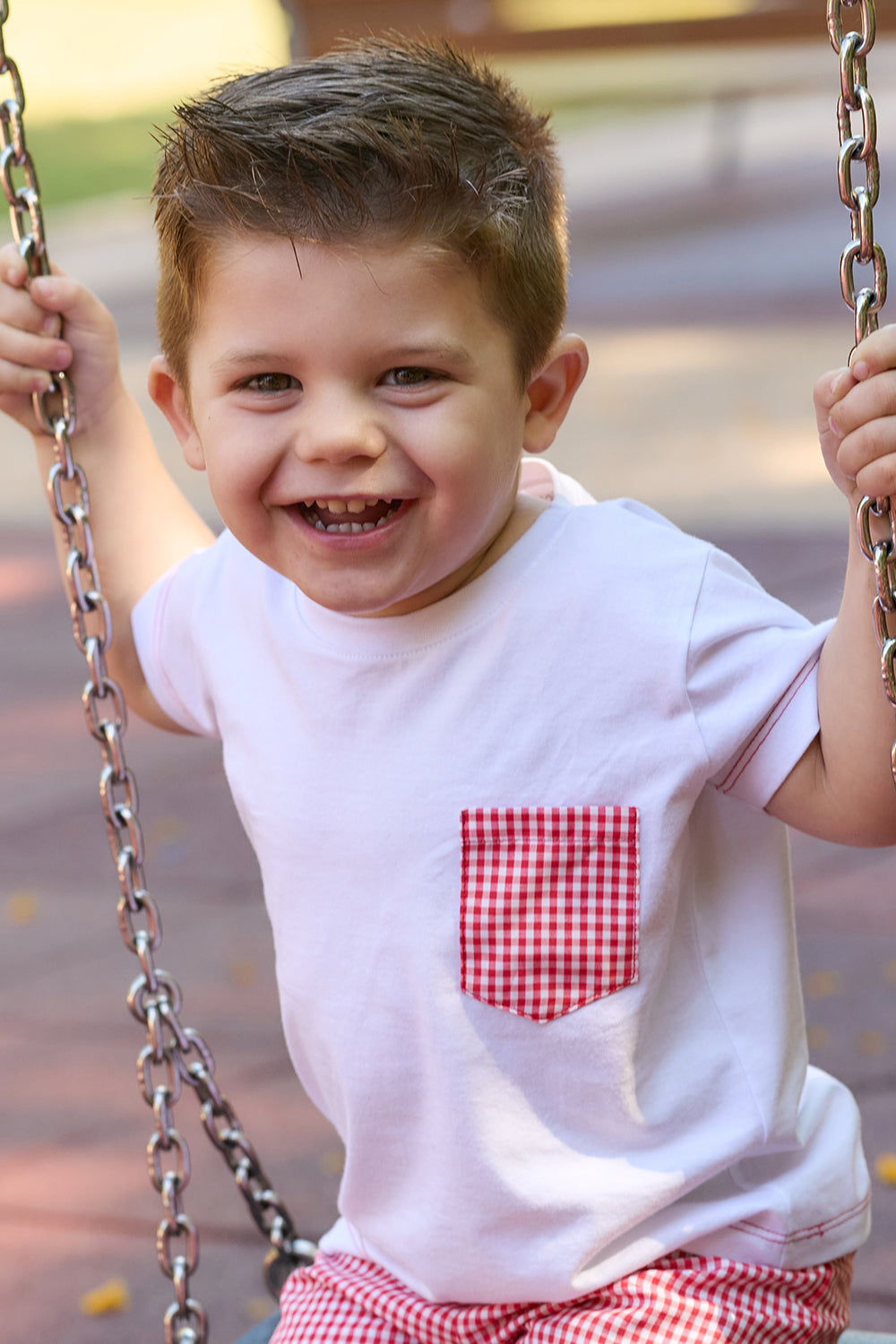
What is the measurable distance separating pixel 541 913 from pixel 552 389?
45cm

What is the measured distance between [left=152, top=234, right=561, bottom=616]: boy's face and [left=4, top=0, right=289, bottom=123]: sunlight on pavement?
658 inches

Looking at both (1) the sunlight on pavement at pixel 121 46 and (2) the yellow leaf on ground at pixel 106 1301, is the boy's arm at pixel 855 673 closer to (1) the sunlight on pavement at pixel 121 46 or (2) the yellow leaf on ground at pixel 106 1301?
(2) the yellow leaf on ground at pixel 106 1301

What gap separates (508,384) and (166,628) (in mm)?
512

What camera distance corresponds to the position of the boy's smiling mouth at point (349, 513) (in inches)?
59.9

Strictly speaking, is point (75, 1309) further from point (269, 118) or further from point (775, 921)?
point (269, 118)

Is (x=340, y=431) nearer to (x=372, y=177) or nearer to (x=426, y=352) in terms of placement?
(x=426, y=352)

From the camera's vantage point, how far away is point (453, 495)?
151 cm

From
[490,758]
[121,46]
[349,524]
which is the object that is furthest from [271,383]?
[121,46]

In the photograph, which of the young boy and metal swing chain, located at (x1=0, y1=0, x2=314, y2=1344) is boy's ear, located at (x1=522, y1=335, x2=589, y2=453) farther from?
metal swing chain, located at (x1=0, y1=0, x2=314, y2=1344)

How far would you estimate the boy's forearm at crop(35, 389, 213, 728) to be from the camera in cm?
197

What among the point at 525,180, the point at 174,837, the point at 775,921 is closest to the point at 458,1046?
the point at 775,921

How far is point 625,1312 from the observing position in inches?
62.1

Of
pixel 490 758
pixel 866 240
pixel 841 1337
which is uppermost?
pixel 866 240

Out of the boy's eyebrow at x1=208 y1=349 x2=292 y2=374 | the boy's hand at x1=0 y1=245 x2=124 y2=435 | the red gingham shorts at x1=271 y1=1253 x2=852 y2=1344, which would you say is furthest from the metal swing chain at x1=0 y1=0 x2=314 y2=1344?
the boy's eyebrow at x1=208 y1=349 x2=292 y2=374
